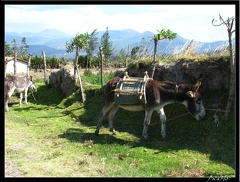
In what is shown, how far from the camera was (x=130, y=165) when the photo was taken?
21.6 feet

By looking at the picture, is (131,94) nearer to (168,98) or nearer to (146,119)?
(146,119)

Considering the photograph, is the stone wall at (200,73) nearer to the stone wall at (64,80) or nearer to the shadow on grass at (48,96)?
the stone wall at (64,80)

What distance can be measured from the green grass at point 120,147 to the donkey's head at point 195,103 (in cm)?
45

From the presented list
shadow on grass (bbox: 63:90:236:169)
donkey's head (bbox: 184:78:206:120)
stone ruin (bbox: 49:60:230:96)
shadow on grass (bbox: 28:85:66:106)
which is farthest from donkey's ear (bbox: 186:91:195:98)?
shadow on grass (bbox: 28:85:66:106)

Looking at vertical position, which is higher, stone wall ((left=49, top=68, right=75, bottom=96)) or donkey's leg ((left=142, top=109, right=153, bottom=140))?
A: stone wall ((left=49, top=68, right=75, bottom=96))

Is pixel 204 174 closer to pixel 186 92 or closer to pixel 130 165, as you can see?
pixel 130 165

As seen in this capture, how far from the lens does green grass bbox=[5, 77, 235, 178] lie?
20.6 feet

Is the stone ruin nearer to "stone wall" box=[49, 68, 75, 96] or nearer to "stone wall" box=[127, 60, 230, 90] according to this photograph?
"stone wall" box=[127, 60, 230, 90]

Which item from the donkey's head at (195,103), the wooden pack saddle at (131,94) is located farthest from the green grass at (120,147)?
the wooden pack saddle at (131,94)

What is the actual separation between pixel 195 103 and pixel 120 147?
8.06ft

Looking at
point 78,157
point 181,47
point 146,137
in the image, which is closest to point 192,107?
point 146,137

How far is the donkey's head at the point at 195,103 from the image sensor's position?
8.05 meters

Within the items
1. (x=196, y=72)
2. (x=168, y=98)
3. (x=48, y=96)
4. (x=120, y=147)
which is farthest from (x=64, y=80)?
(x=120, y=147)

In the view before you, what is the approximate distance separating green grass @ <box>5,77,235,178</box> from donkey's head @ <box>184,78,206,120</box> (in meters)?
0.45
